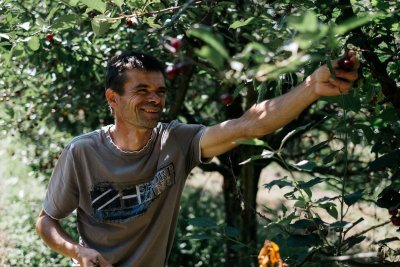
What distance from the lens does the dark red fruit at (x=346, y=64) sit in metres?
1.69

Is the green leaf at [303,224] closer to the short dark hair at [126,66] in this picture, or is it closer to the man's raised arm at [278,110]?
the man's raised arm at [278,110]

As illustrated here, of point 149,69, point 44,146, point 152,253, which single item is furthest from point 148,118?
point 44,146

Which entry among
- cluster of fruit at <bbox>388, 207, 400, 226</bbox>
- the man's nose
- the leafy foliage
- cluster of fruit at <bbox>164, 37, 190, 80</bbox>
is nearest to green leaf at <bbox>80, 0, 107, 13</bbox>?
the leafy foliage

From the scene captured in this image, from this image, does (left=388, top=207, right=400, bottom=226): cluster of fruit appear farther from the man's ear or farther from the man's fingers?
the man's ear

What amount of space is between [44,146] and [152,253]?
2618 millimetres

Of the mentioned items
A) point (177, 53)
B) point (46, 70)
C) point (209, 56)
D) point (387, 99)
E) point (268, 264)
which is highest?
point (46, 70)

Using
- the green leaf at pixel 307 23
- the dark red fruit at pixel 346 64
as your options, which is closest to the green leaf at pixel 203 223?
the dark red fruit at pixel 346 64

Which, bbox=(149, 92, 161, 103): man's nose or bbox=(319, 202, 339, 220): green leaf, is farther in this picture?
bbox=(149, 92, 161, 103): man's nose

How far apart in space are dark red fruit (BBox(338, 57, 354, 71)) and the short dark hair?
1094 mm

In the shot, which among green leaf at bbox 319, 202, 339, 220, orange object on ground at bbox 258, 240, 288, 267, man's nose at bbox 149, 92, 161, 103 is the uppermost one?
man's nose at bbox 149, 92, 161, 103

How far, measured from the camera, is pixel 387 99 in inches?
86.3

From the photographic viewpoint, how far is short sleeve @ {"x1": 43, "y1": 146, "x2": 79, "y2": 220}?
2.69 metres

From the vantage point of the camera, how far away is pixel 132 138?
268 centimetres

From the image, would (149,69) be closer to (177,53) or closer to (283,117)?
(283,117)
